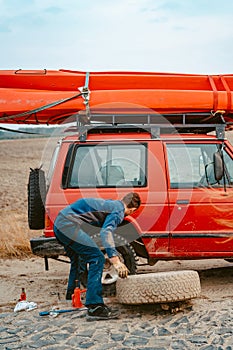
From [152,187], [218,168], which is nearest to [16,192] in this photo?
[152,187]

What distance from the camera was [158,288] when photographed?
6.34 meters

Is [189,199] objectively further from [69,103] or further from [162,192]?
[69,103]

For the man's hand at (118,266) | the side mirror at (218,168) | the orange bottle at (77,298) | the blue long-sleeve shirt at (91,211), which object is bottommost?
the orange bottle at (77,298)

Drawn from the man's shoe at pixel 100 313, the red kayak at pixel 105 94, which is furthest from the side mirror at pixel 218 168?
the man's shoe at pixel 100 313

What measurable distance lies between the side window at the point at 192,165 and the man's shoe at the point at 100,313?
199cm

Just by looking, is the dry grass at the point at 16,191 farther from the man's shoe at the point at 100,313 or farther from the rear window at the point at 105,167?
the man's shoe at the point at 100,313

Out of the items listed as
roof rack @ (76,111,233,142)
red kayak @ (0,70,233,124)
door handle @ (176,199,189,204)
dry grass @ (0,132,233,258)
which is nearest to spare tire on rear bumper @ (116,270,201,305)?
door handle @ (176,199,189,204)

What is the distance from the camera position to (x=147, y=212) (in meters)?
7.62

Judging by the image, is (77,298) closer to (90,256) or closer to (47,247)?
(90,256)

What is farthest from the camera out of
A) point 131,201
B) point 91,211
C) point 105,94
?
point 105,94

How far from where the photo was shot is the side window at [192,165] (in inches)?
304

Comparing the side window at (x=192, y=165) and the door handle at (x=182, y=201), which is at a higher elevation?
the side window at (x=192, y=165)

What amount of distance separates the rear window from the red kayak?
56 cm

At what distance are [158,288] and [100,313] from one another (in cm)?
69
